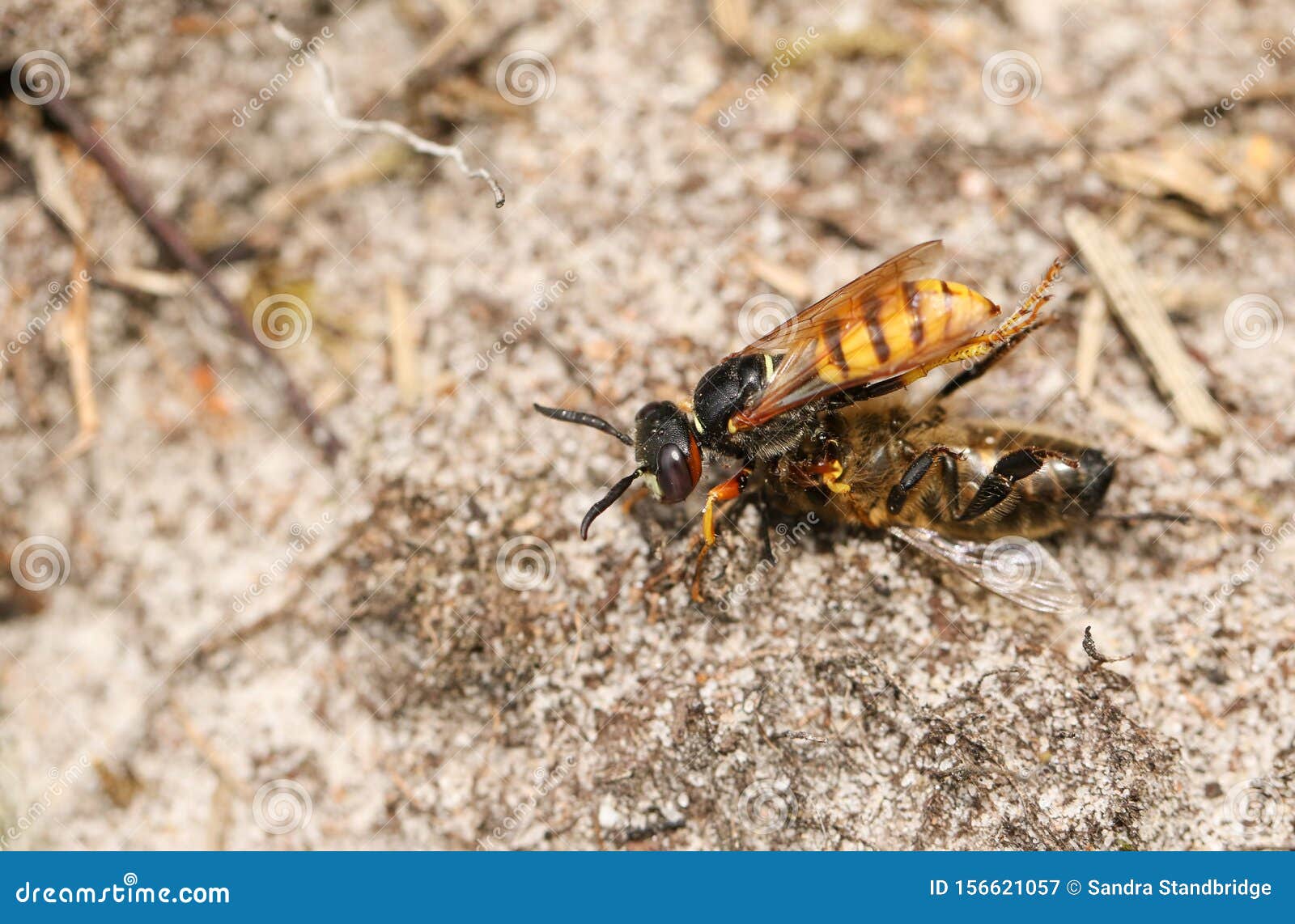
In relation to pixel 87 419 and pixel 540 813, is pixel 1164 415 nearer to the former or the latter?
pixel 540 813

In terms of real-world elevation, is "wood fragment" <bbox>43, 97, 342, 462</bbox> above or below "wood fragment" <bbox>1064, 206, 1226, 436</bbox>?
below

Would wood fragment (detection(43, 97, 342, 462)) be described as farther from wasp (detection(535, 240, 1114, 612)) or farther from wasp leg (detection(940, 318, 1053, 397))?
wasp leg (detection(940, 318, 1053, 397))

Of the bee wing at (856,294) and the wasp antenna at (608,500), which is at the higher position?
the bee wing at (856,294)

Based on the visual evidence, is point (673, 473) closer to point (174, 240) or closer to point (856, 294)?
point (856, 294)

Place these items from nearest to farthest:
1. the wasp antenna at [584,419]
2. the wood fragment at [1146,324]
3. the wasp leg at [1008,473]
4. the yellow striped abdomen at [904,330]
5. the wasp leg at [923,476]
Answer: the yellow striped abdomen at [904,330] < the wasp leg at [1008,473] < the wasp leg at [923,476] < the wasp antenna at [584,419] < the wood fragment at [1146,324]

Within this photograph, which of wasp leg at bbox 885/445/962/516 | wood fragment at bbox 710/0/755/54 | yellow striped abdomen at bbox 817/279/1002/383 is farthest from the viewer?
wood fragment at bbox 710/0/755/54

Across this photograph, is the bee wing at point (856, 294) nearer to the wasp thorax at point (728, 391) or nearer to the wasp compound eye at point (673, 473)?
the wasp thorax at point (728, 391)

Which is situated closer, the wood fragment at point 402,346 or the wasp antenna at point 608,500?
the wasp antenna at point 608,500

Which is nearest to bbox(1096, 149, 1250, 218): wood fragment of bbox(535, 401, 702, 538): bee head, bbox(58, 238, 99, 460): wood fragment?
bbox(535, 401, 702, 538): bee head

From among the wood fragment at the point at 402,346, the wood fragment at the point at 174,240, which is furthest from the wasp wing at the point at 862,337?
the wood fragment at the point at 174,240
